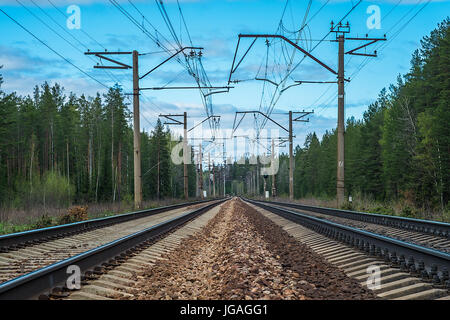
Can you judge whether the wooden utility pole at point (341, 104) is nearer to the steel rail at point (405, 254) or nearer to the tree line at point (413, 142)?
the tree line at point (413, 142)

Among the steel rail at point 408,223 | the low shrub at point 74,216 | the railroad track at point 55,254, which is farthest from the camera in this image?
the low shrub at point 74,216

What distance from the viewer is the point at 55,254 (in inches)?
335

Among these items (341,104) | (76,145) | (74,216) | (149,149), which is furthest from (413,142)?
(149,149)

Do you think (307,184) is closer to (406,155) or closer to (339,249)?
(406,155)

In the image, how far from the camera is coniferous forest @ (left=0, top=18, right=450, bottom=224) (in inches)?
1554

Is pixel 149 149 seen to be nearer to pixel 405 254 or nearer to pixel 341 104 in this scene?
pixel 341 104

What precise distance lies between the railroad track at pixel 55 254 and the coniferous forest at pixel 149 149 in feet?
69.3

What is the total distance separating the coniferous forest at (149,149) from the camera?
39.5 meters

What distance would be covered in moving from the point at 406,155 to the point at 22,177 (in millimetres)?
54506

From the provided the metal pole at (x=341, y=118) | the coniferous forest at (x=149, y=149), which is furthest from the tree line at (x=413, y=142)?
the metal pole at (x=341, y=118)

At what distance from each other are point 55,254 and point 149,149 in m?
89.5

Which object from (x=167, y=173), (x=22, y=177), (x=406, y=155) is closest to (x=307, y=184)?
(x=167, y=173)
